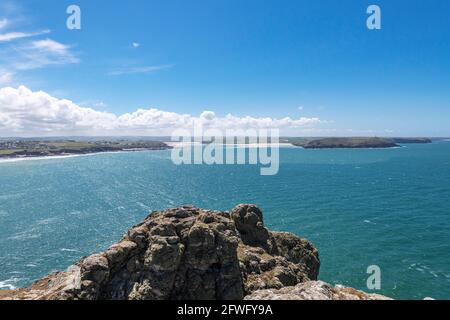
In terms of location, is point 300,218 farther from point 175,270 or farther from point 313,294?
point 313,294

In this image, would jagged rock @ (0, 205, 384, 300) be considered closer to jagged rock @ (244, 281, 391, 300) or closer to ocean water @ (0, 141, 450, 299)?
jagged rock @ (244, 281, 391, 300)

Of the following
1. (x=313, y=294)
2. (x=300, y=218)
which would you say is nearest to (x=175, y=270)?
(x=313, y=294)

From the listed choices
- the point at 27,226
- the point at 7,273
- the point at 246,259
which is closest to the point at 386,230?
the point at 246,259

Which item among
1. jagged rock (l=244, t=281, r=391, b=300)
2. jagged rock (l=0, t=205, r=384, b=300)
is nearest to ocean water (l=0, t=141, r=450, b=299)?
jagged rock (l=0, t=205, r=384, b=300)

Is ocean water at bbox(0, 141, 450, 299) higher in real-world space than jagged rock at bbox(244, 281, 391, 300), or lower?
lower

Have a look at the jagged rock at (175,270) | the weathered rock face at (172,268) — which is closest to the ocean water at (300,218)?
the jagged rock at (175,270)

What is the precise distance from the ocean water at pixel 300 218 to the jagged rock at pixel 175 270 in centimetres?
3408

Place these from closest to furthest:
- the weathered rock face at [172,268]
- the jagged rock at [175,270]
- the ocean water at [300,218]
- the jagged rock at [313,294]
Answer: the jagged rock at [313,294]
the jagged rock at [175,270]
the weathered rock face at [172,268]
the ocean water at [300,218]

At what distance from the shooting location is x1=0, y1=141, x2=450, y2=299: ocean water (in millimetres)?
68812

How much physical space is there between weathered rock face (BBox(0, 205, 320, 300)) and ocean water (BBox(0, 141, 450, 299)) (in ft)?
112

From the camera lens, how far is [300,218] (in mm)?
104062

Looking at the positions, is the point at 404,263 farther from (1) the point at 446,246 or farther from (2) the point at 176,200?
(2) the point at 176,200

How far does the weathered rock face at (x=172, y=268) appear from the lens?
101 ft

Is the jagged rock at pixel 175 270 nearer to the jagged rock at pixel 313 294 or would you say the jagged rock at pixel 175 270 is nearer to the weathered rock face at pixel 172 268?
the weathered rock face at pixel 172 268
